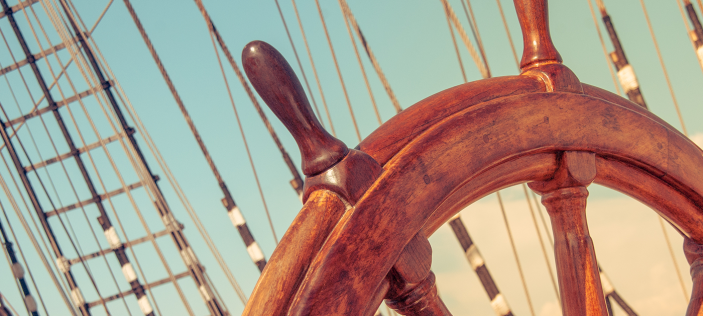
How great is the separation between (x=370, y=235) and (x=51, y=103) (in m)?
3.56

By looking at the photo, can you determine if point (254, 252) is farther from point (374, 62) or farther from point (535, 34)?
point (535, 34)

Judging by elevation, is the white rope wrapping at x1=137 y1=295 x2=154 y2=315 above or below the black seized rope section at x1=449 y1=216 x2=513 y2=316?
above

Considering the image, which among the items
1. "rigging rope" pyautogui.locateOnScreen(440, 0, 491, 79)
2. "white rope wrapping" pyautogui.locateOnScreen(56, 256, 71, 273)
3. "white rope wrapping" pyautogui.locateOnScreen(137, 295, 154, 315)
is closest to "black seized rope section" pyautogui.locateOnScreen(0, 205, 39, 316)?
"white rope wrapping" pyautogui.locateOnScreen(56, 256, 71, 273)

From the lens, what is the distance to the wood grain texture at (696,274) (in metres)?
0.42

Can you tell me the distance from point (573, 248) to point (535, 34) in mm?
165

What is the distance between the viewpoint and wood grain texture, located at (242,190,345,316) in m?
0.25

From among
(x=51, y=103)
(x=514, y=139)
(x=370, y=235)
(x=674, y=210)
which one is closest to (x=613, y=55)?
(x=674, y=210)

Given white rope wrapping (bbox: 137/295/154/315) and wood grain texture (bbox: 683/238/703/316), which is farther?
white rope wrapping (bbox: 137/295/154/315)

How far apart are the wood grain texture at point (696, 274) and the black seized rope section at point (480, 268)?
3.62ft

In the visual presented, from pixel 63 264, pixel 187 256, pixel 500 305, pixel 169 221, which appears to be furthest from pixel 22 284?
pixel 500 305

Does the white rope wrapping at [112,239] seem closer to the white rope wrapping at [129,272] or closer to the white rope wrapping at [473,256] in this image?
the white rope wrapping at [129,272]

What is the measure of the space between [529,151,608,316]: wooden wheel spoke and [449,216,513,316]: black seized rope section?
1.17 metres

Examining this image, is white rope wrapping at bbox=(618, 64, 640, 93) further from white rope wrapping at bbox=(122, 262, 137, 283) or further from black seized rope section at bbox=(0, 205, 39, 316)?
white rope wrapping at bbox=(122, 262, 137, 283)

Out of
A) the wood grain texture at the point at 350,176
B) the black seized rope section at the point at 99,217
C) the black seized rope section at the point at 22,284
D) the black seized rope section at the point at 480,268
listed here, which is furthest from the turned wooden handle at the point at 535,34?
the black seized rope section at the point at 99,217
